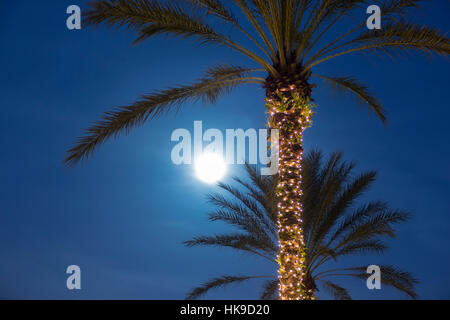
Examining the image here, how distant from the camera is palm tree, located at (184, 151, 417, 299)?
444 inches

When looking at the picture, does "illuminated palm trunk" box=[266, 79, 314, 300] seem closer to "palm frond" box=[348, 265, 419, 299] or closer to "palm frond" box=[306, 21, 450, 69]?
"palm frond" box=[306, 21, 450, 69]

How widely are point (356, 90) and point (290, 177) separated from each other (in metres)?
2.73

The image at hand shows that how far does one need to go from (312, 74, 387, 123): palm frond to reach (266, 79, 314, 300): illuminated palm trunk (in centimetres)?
130

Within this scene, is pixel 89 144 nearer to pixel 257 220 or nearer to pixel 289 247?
pixel 289 247

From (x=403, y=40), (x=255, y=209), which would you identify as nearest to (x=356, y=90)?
(x=403, y=40)

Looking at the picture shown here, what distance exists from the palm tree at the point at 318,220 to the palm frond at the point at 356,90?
2239 mm

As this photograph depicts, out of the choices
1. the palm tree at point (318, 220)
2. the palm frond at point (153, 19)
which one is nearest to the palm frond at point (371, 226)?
the palm tree at point (318, 220)

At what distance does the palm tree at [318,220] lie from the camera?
37.0ft

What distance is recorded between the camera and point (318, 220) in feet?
36.4

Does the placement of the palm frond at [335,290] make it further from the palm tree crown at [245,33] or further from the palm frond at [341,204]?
the palm tree crown at [245,33]

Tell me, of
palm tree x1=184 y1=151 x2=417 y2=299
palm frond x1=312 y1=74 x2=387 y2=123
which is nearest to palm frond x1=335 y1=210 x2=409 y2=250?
palm tree x1=184 y1=151 x2=417 y2=299
